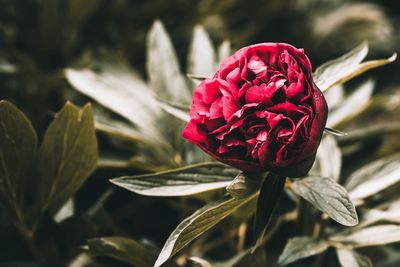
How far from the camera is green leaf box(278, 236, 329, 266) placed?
2.47 feet

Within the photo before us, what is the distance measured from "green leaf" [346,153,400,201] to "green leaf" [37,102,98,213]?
1.23 ft

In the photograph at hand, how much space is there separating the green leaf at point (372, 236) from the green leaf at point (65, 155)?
0.35 metres

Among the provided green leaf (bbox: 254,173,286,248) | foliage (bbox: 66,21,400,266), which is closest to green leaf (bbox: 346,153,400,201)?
foliage (bbox: 66,21,400,266)

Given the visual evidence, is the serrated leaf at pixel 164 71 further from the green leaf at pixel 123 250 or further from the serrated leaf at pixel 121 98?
the green leaf at pixel 123 250

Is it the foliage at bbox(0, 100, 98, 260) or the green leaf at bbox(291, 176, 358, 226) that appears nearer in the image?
the green leaf at bbox(291, 176, 358, 226)

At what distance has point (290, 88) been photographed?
1.99ft

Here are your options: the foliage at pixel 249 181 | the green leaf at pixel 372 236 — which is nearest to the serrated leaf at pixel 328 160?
the foliage at pixel 249 181

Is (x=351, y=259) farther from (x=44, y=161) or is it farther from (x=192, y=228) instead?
(x=44, y=161)

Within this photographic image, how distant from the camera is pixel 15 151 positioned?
0.81 metres

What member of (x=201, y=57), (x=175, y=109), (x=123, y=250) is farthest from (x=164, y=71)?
(x=123, y=250)

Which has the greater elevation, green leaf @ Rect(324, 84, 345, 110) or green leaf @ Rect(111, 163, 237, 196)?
green leaf @ Rect(111, 163, 237, 196)

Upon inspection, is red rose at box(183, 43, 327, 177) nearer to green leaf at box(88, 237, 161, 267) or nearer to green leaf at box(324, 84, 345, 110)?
green leaf at box(88, 237, 161, 267)

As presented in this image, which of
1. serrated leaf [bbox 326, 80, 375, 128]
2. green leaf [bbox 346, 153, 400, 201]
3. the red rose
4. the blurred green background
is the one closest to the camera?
the red rose

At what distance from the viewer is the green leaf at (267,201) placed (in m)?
0.66
